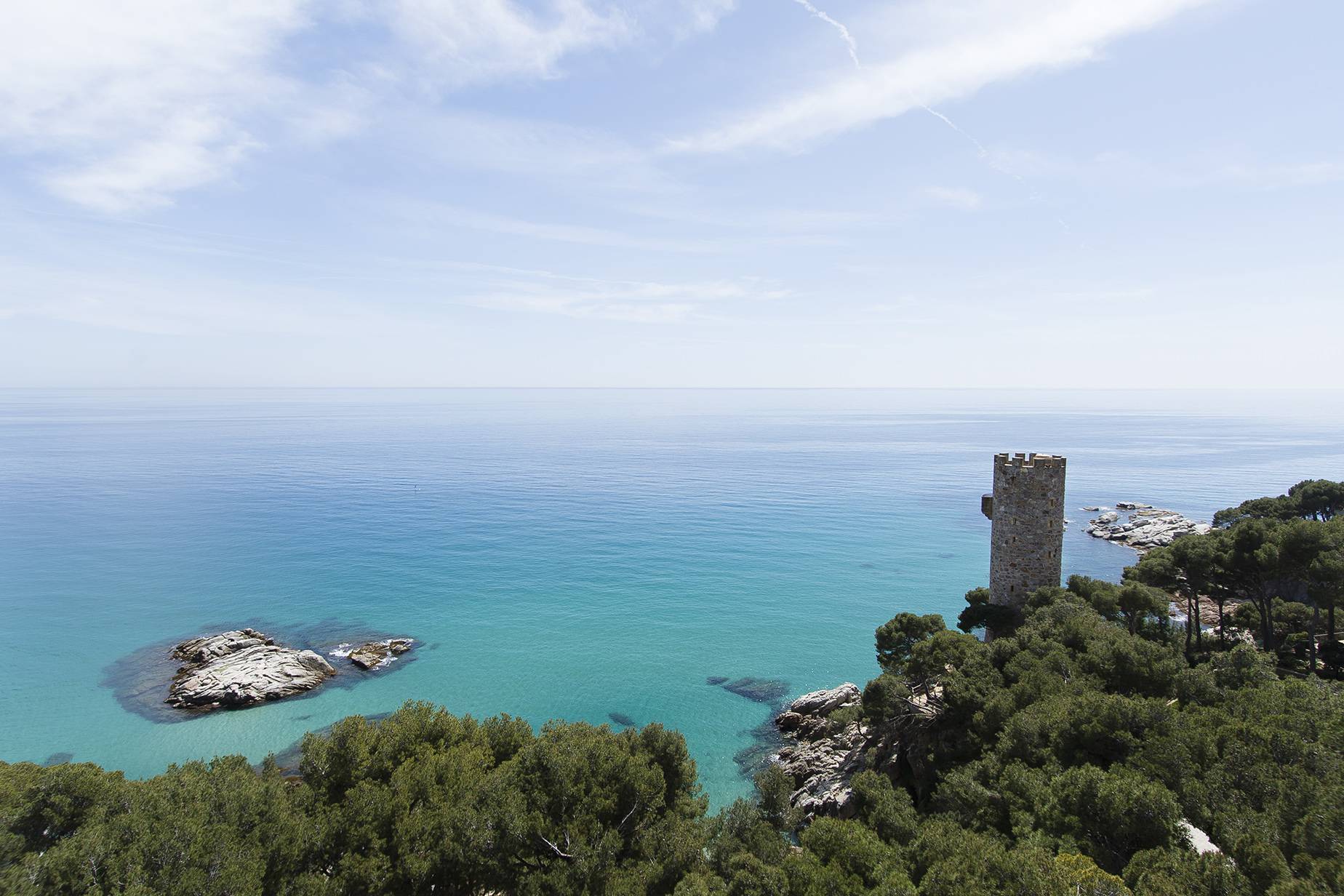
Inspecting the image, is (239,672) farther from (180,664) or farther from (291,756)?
(291,756)

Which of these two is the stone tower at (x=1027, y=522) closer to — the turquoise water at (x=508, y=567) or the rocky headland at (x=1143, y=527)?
the turquoise water at (x=508, y=567)

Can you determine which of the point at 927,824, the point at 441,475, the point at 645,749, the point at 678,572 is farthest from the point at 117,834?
the point at 441,475

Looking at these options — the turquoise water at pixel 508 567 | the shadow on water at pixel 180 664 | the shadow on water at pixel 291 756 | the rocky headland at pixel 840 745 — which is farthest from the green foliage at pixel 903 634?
Answer: the shadow on water at pixel 180 664

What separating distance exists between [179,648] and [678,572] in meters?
26.9

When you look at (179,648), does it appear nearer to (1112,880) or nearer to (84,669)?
(84,669)

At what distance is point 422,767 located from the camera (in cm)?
1298

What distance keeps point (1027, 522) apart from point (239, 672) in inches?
1271

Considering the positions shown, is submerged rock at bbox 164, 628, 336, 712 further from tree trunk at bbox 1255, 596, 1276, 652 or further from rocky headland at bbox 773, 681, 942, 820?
tree trunk at bbox 1255, 596, 1276, 652

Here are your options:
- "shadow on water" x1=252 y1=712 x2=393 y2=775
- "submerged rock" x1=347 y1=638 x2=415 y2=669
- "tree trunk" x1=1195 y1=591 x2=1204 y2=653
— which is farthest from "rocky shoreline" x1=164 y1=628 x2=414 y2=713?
"tree trunk" x1=1195 y1=591 x2=1204 y2=653

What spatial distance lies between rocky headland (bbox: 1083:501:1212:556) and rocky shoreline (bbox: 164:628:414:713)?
4931cm

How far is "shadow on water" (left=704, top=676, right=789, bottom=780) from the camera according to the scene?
21859mm

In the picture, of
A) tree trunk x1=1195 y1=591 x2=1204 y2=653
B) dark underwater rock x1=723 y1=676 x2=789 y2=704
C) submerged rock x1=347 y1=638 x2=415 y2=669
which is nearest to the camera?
tree trunk x1=1195 y1=591 x2=1204 y2=653

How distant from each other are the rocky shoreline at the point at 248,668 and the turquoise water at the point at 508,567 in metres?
0.99

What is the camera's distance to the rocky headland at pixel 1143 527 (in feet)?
154
